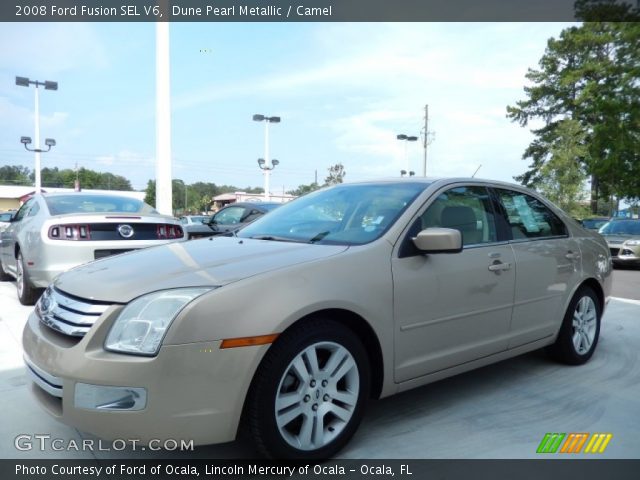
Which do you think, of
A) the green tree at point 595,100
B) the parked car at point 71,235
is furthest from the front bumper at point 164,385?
the green tree at point 595,100

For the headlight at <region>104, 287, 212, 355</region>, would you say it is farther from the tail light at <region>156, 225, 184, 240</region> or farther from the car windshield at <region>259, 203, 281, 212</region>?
the car windshield at <region>259, 203, 281, 212</region>

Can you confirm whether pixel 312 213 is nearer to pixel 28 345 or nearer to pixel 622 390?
pixel 28 345

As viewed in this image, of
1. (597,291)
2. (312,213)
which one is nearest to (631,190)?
(597,291)

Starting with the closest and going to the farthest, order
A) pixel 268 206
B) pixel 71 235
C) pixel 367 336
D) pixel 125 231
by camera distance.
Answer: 1. pixel 367 336
2. pixel 71 235
3. pixel 125 231
4. pixel 268 206

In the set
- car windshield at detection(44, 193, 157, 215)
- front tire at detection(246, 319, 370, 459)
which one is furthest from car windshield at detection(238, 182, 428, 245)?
car windshield at detection(44, 193, 157, 215)

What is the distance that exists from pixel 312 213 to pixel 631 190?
26616 mm

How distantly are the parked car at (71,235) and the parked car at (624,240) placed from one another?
34.1 feet

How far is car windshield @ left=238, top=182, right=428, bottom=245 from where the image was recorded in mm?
3027

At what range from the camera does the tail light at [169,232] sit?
5797 mm

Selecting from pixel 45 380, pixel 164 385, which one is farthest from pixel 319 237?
pixel 45 380

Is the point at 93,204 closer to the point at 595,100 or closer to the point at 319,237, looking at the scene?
the point at 319,237

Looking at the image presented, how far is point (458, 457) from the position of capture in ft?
8.57

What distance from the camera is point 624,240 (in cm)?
1244

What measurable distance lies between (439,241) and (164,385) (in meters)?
1.56
